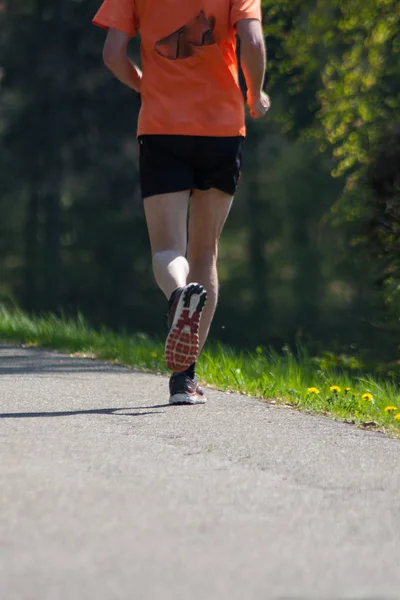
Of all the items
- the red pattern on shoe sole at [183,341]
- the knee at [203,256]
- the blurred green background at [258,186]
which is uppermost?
the knee at [203,256]

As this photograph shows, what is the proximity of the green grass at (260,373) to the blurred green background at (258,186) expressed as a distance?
9.43ft

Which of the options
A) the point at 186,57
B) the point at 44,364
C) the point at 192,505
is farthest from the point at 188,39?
the point at 192,505

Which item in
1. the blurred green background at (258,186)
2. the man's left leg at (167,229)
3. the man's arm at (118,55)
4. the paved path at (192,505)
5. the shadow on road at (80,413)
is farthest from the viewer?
the blurred green background at (258,186)

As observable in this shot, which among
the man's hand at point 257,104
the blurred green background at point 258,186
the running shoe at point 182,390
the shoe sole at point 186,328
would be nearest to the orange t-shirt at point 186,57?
the man's hand at point 257,104

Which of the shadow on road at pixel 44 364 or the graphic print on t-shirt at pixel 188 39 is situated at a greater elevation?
the graphic print on t-shirt at pixel 188 39

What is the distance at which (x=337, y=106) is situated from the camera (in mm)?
12766

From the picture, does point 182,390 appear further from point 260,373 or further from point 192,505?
point 192,505

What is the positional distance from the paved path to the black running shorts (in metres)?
0.99

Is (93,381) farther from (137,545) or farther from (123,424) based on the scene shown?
(137,545)

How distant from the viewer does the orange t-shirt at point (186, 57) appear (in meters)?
5.51

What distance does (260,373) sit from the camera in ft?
22.7

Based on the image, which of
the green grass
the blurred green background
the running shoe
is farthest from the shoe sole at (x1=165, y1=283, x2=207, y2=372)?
the blurred green background

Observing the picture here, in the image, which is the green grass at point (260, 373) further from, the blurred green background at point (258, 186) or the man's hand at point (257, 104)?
the blurred green background at point (258, 186)

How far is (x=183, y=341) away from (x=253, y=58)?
1.35 m
